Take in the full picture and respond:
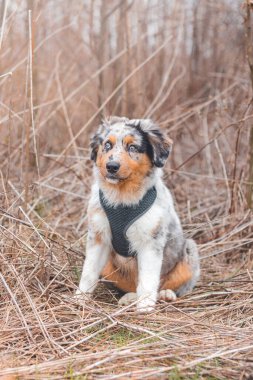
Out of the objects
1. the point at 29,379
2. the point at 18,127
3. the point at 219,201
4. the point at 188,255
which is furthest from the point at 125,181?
the point at 18,127

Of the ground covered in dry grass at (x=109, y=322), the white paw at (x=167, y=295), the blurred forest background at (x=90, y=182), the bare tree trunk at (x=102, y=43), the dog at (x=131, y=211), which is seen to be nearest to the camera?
the ground covered in dry grass at (x=109, y=322)

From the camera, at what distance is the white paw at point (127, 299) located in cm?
495

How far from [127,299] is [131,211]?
30.0 inches

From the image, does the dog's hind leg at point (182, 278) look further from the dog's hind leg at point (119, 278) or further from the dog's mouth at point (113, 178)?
the dog's mouth at point (113, 178)

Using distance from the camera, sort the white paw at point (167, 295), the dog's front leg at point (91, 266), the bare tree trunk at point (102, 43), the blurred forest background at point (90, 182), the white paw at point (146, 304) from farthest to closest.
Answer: the bare tree trunk at point (102, 43) → the white paw at point (167, 295) → the dog's front leg at point (91, 266) → the white paw at point (146, 304) → the blurred forest background at point (90, 182)

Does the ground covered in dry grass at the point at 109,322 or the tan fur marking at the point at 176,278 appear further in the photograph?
the tan fur marking at the point at 176,278

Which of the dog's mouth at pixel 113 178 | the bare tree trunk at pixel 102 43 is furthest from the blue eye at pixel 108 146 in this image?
the bare tree trunk at pixel 102 43

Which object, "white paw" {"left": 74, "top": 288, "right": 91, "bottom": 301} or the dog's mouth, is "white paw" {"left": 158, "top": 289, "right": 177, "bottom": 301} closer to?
"white paw" {"left": 74, "top": 288, "right": 91, "bottom": 301}

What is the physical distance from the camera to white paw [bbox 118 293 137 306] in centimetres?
495

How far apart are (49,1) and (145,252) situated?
5.06 m

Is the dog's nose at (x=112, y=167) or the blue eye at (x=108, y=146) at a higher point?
the blue eye at (x=108, y=146)

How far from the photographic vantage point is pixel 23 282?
184 inches

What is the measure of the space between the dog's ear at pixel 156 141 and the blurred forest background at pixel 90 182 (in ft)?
3.21

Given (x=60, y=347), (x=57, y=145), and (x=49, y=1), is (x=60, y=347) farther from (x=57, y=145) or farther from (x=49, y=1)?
(x=49, y=1)
